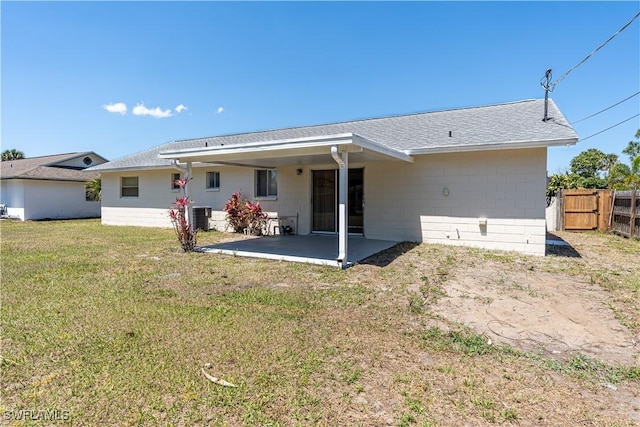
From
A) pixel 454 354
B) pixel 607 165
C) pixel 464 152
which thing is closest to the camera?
pixel 454 354

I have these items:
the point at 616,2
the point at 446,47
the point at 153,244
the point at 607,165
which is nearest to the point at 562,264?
the point at 616,2

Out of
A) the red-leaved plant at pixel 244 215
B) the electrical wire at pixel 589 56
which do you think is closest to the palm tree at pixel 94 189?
the red-leaved plant at pixel 244 215

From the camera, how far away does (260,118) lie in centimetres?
2267

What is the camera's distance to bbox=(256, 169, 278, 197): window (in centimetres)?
1262

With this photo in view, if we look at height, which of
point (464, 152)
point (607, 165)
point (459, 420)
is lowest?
point (459, 420)

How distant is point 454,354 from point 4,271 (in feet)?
25.7

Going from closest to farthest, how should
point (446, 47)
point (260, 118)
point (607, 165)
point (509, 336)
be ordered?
point (509, 336) → point (446, 47) → point (260, 118) → point (607, 165)

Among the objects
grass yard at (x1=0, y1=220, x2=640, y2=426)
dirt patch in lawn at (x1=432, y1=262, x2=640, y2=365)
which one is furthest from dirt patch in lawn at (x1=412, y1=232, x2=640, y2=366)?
grass yard at (x1=0, y1=220, x2=640, y2=426)

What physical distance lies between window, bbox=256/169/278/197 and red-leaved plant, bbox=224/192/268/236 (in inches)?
22.0

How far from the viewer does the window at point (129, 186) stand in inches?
635

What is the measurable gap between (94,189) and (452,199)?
67.9ft

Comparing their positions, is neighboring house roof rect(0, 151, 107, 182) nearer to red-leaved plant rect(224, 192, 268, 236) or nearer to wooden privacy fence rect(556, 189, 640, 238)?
red-leaved plant rect(224, 192, 268, 236)

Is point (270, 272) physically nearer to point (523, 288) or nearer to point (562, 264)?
point (523, 288)

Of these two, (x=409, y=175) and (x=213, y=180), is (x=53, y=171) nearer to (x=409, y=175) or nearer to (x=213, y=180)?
(x=213, y=180)
